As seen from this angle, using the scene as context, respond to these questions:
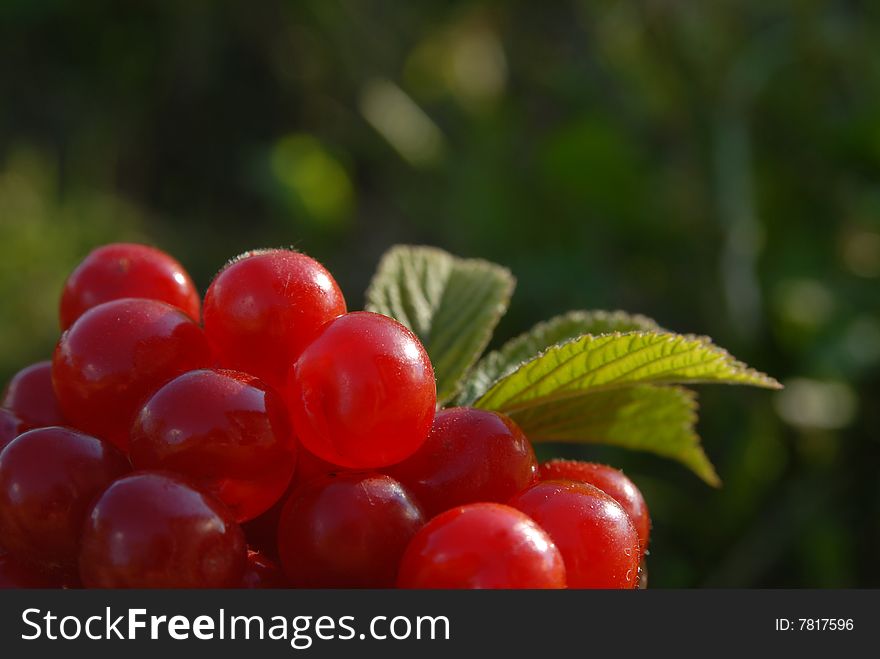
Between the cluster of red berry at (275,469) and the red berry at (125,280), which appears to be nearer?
the cluster of red berry at (275,469)

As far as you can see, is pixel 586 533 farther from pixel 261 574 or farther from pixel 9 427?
pixel 9 427

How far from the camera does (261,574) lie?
0.54 metres

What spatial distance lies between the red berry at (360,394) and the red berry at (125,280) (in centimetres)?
16

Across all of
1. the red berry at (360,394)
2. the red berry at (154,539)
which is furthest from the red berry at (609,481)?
the red berry at (154,539)

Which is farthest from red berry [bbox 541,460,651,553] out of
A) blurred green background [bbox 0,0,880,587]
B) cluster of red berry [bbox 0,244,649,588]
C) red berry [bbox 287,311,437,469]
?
blurred green background [bbox 0,0,880,587]

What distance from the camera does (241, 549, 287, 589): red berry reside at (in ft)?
1.74

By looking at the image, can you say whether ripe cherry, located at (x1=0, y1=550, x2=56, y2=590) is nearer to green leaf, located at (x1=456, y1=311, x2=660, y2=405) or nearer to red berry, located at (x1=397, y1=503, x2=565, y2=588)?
red berry, located at (x1=397, y1=503, x2=565, y2=588)

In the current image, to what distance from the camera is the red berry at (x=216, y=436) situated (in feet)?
1.70

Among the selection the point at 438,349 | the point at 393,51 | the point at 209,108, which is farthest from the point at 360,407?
the point at 209,108

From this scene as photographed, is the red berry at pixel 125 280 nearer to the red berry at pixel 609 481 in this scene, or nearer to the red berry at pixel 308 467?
the red berry at pixel 308 467

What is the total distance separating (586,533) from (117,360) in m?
0.27

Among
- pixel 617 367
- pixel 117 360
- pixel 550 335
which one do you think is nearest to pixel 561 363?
pixel 617 367

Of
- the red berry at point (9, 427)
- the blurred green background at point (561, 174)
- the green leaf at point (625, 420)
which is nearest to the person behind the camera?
the red berry at point (9, 427)

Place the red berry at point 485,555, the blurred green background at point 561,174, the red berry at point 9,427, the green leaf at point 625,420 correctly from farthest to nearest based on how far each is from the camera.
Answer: the blurred green background at point 561,174
the green leaf at point 625,420
the red berry at point 9,427
the red berry at point 485,555
